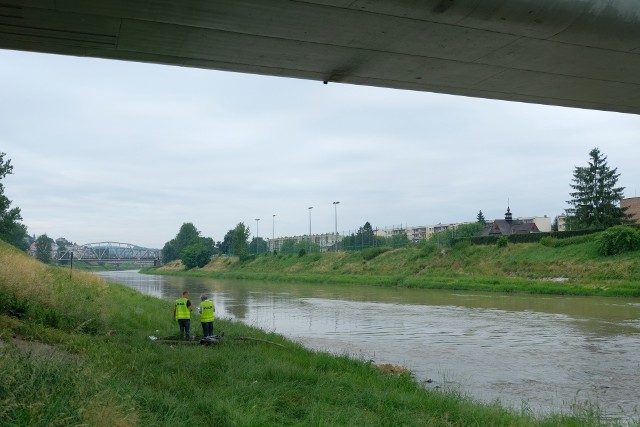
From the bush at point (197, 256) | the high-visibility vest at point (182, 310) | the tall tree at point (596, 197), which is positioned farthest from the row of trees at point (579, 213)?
the high-visibility vest at point (182, 310)

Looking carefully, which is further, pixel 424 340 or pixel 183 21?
pixel 424 340

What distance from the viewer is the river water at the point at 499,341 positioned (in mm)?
12055

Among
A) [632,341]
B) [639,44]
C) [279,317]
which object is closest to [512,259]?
[279,317]

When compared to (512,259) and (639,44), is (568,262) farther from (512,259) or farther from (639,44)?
(639,44)

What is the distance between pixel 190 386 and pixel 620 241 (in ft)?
138

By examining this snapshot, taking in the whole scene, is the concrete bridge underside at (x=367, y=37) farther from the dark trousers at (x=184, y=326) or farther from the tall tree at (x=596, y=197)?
the tall tree at (x=596, y=197)

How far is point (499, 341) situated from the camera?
19.2 m

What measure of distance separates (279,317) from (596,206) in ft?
183

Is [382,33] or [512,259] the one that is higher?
[382,33]

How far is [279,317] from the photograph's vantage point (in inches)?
1091

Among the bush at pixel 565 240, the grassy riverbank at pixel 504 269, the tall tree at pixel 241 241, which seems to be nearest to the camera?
the grassy riverbank at pixel 504 269

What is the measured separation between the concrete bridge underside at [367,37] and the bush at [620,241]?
3349 cm

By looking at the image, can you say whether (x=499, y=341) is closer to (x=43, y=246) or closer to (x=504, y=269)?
(x=504, y=269)

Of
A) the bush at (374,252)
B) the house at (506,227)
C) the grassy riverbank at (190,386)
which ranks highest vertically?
the house at (506,227)
